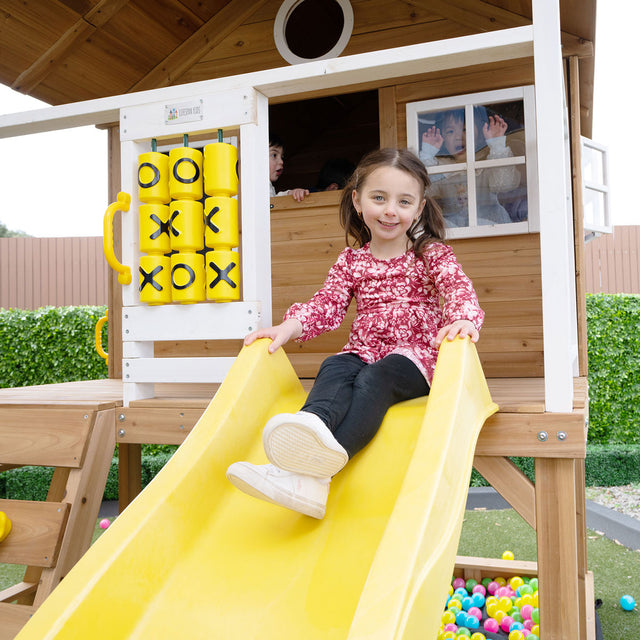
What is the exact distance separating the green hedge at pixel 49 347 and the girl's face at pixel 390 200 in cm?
552

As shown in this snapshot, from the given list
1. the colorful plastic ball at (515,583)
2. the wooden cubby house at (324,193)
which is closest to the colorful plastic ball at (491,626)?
the colorful plastic ball at (515,583)

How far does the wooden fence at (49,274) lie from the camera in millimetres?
11938

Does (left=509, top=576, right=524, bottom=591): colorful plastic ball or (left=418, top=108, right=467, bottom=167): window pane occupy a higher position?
(left=418, top=108, right=467, bottom=167): window pane

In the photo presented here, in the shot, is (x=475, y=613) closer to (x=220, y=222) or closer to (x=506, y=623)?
(x=506, y=623)

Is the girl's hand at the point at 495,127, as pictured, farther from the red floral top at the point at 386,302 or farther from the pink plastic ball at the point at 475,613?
the pink plastic ball at the point at 475,613

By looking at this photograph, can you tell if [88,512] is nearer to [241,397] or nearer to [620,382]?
[241,397]

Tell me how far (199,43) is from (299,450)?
3.44 meters

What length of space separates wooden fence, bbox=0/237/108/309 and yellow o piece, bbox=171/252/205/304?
1013 cm

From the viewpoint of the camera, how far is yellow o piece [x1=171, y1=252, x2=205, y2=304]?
7.76 feet

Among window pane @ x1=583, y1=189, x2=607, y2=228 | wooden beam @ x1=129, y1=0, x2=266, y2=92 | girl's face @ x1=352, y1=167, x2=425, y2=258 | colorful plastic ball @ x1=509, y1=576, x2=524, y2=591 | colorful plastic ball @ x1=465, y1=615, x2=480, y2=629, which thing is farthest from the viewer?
window pane @ x1=583, y1=189, x2=607, y2=228

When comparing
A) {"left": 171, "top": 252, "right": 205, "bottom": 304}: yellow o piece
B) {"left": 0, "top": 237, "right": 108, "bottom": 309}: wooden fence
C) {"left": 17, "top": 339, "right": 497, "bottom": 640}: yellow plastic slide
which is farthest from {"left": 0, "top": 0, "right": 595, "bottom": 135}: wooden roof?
{"left": 0, "top": 237, "right": 108, "bottom": 309}: wooden fence

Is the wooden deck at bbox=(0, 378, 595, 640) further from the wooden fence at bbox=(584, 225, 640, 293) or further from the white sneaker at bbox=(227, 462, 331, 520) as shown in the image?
the wooden fence at bbox=(584, 225, 640, 293)

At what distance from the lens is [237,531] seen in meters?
1.67

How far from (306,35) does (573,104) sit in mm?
1704
